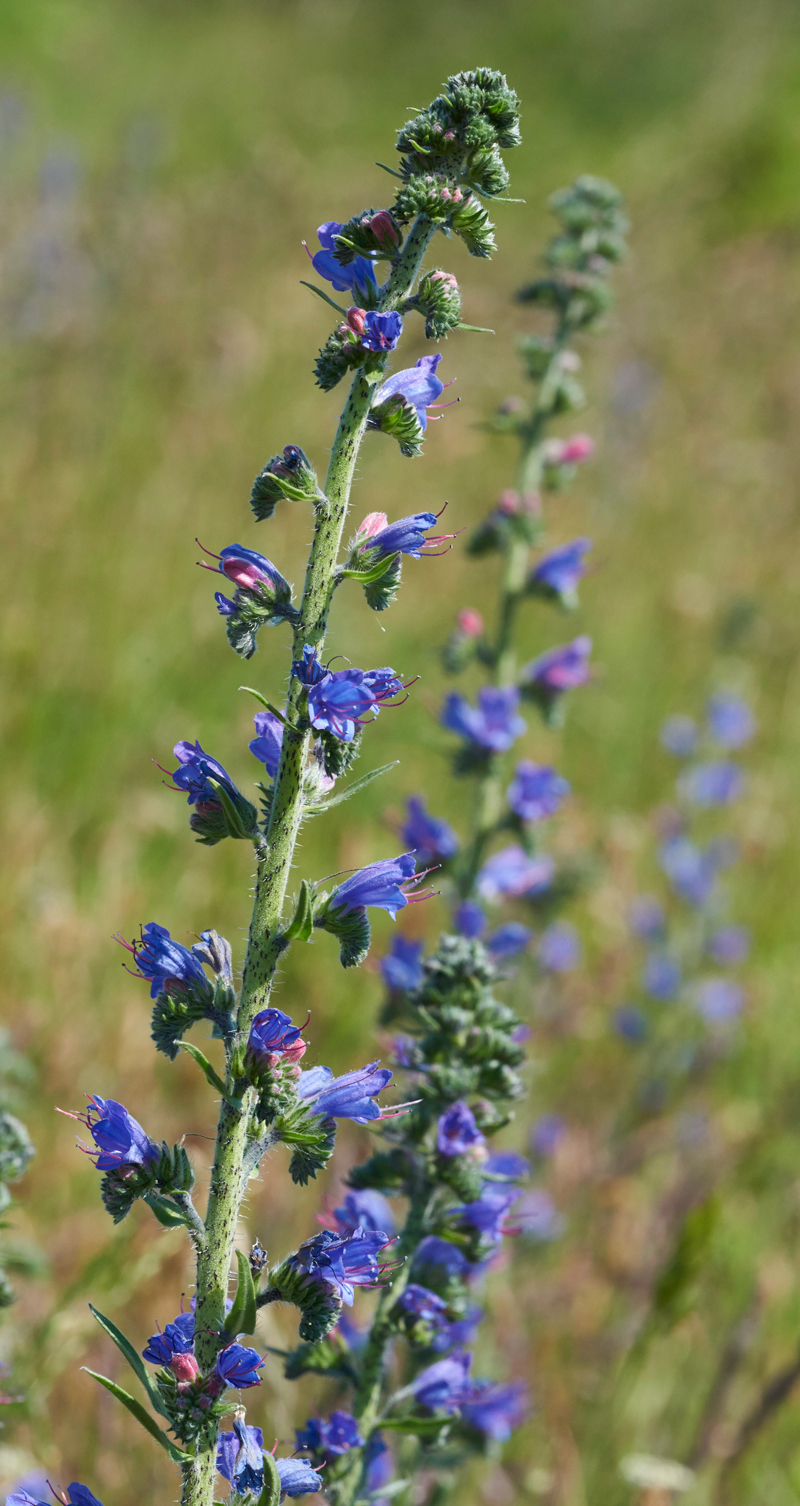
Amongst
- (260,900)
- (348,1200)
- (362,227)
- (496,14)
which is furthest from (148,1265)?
(496,14)

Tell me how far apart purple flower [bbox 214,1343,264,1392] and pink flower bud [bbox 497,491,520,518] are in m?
2.48

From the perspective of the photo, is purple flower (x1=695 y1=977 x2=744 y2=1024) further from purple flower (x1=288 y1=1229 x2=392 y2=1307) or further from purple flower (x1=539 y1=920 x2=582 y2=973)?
purple flower (x1=288 y1=1229 x2=392 y2=1307)

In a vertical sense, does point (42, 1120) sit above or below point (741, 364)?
below

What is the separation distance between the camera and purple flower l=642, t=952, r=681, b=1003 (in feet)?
19.7

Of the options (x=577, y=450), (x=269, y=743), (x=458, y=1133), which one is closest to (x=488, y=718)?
(x=577, y=450)

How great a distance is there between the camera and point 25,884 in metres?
4.62

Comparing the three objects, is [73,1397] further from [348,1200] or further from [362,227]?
[362,227]

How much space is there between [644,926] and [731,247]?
13542 mm

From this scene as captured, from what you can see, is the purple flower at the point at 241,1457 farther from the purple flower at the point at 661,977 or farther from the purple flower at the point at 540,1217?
the purple flower at the point at 661,977

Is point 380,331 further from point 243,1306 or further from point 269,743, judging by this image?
point 243,1306

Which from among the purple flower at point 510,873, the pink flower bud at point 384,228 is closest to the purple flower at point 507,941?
the purple flower at point 510,873

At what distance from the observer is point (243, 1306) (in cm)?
155

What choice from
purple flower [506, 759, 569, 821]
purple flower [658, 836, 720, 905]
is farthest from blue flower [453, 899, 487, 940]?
purple flower [658, 836, 720, 905]

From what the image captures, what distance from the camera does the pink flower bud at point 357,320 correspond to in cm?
172
